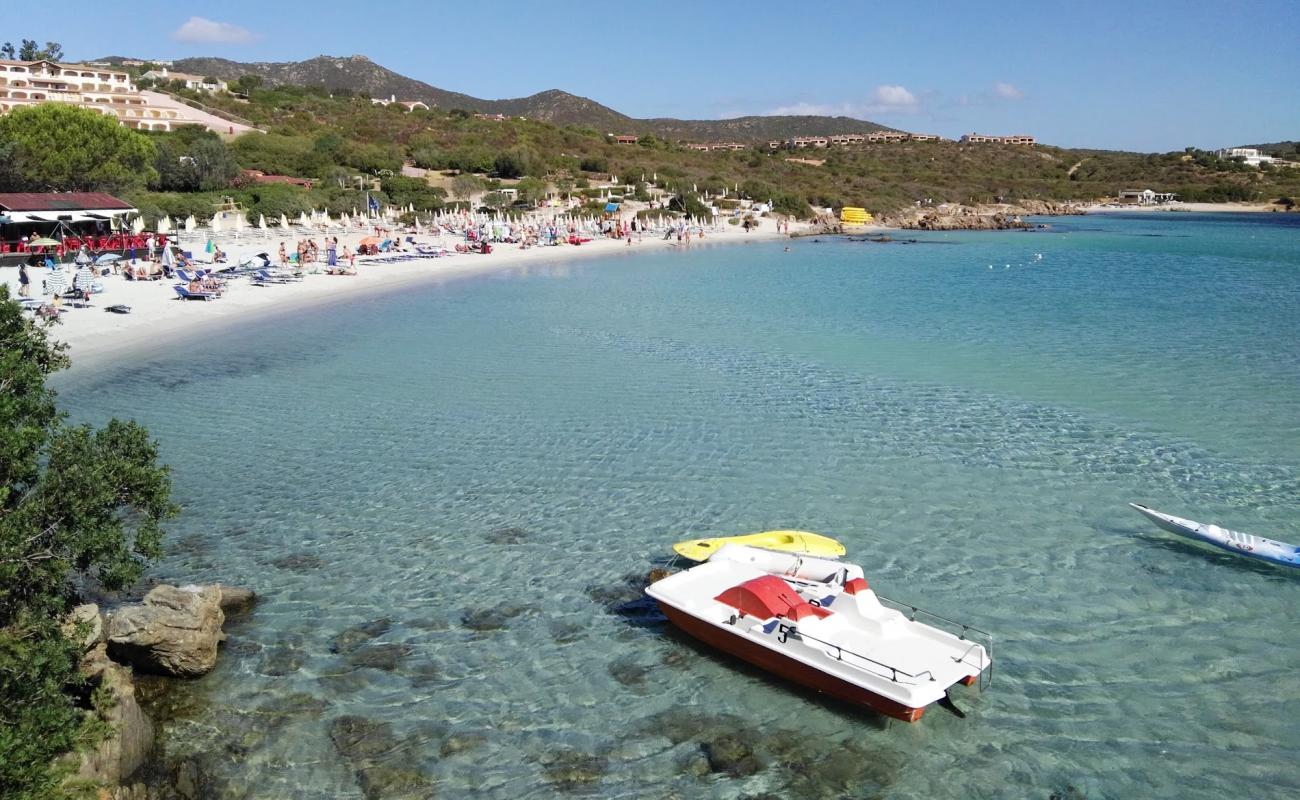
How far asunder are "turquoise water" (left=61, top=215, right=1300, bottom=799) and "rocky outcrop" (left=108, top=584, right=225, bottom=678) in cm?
49

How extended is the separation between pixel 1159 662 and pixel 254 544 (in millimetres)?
10740

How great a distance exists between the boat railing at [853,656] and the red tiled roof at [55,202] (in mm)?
38020

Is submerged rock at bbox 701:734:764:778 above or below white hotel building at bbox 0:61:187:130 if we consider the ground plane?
below

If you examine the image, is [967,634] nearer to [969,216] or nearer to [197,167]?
[197,167]

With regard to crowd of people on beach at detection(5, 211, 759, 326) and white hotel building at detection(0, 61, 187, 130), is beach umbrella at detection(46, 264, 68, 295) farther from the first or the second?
white hotel building at detection(0, 61, 187, 130)

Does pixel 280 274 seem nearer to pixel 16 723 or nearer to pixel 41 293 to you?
pixel 41 293

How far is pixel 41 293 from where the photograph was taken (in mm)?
27594

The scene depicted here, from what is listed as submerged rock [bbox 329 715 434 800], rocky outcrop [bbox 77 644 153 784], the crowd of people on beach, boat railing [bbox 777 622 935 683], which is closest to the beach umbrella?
the crowd of people on beach

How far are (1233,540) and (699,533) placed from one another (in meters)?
6.56

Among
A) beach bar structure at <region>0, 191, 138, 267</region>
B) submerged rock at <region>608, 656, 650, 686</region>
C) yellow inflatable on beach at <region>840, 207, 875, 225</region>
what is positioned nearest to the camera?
submerged rock at <region>608, 656, 650, 686</region>

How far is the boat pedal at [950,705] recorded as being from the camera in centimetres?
799

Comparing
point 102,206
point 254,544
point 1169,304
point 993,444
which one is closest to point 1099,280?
point 1169,304

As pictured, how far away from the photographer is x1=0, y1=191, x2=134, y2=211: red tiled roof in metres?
35.2

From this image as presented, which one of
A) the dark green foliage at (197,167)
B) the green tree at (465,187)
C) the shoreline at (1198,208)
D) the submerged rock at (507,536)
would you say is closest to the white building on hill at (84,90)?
the dark green foliage at (197,167)
